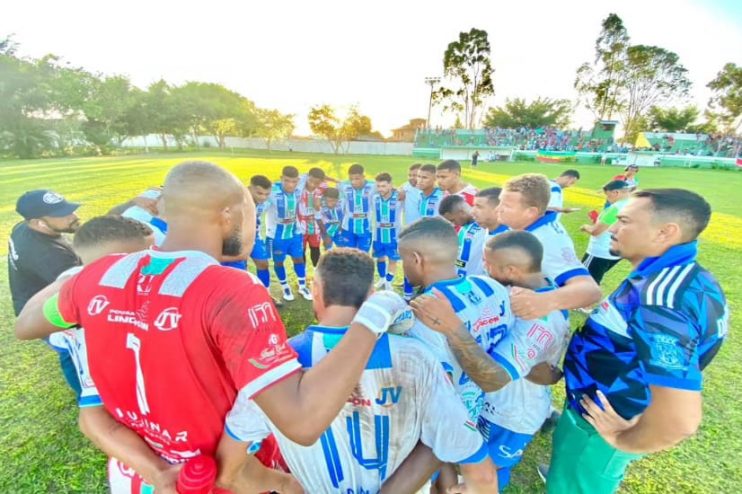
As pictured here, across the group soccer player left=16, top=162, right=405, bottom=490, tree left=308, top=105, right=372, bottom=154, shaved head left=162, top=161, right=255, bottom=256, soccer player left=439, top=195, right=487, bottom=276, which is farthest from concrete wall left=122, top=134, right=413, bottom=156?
soccer player left=16, top=162, right=405, bottom=490

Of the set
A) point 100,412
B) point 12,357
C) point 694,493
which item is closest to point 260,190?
point 12,357

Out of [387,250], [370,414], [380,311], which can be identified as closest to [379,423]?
[370,414]

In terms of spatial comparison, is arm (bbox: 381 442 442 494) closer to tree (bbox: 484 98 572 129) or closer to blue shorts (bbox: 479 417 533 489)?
blue shorts (bbox: 479 417 533 489)

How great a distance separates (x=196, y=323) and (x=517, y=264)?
1.94m

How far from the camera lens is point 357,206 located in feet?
24.7

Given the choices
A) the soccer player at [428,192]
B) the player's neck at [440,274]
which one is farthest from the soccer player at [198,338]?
the soccer player at [428,192]

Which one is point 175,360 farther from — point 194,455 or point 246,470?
point 246,470

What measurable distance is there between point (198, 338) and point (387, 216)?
20.8 feet

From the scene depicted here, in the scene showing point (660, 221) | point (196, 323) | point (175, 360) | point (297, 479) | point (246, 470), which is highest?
point (660, 221)

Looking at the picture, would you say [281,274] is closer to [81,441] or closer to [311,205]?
[311,205]

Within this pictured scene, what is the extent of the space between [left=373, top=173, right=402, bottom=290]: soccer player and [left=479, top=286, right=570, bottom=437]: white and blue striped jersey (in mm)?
4867

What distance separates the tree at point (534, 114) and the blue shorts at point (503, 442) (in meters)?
61.4

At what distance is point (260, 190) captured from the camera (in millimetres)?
6047

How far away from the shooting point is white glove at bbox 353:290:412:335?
3.83 ft
